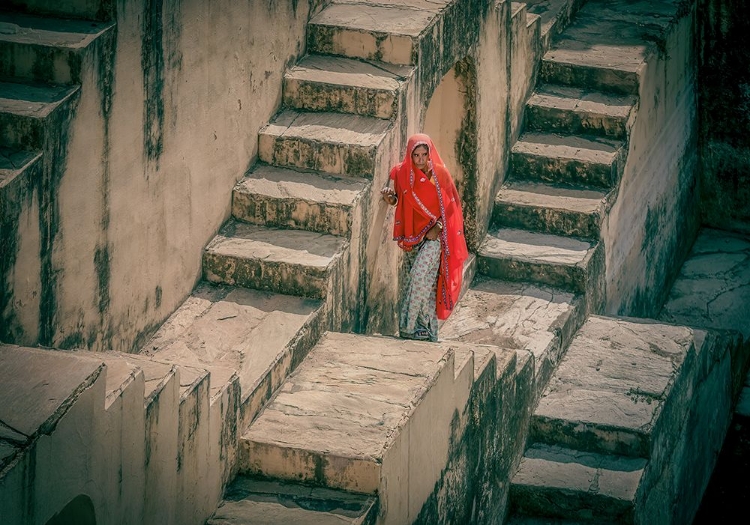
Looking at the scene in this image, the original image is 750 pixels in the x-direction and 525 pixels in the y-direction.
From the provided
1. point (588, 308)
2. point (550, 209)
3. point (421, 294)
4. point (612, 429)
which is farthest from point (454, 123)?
point (612, 429)

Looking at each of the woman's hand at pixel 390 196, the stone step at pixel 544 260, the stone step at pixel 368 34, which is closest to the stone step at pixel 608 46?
the stone step at pixel 544 260

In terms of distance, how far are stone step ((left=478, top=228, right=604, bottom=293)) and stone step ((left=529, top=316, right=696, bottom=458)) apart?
15.3 inches

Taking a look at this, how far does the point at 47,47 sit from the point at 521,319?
165 inches

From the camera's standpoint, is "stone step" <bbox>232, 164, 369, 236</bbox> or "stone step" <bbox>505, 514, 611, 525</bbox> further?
"stone step" <bbox>505, 514, 611, 525</bbox>

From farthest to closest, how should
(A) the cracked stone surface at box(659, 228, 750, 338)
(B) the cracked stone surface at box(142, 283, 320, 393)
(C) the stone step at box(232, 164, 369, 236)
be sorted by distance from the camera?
(A) the cracked stone surface at box(659, 228, 750, 338)
(C) the stone step at box(232, 164, 369, 236)
(B) the cracked stone surface at box(142, 283, 320, 393)

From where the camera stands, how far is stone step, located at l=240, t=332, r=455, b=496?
631 centimetres

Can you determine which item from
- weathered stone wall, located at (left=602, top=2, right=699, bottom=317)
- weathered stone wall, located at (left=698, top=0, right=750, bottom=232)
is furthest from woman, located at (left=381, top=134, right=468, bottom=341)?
weathered stone wall, located at (left=698, top=0, right=750, bottom=232)

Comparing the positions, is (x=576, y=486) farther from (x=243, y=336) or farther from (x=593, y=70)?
(x=593, y=70)

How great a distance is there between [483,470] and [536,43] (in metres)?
4.11

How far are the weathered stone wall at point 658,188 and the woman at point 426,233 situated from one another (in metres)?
2.41

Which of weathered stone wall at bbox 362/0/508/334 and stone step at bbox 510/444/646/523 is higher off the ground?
weathered stone wall at bbox 362/0/508/334

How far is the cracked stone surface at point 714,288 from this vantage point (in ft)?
40.0

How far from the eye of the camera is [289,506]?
20.4 ft

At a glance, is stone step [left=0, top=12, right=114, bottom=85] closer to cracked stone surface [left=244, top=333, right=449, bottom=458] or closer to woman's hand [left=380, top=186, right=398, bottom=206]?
cracked stone surface [left=244, top=333, right=449, bottom=458]
